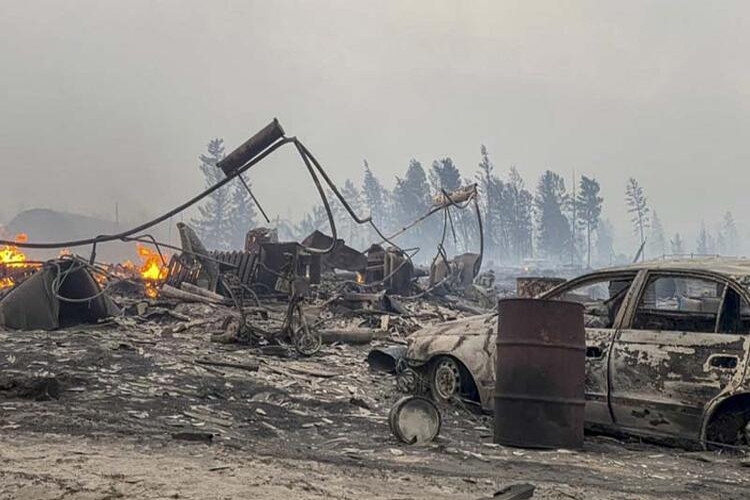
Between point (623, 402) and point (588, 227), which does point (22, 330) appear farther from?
point (588, 227)

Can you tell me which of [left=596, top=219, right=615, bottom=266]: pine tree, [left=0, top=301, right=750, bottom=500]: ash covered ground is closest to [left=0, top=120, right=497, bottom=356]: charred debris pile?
[left=0, top=301, right=750, bottom=500]: ash covered ground

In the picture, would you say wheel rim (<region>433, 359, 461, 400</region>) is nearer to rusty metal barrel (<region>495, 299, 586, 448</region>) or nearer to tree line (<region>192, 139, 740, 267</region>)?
rusty metal barrel (<region>495, 299, 586, 448</region>)

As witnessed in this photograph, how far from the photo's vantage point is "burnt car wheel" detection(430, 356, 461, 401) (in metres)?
6.86

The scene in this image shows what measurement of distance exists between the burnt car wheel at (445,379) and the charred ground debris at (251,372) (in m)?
0.02

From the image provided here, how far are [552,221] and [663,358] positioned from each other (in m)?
96.5

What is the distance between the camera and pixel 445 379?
698cm

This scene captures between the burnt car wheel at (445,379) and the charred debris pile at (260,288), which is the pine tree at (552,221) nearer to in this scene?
the charred debris pile at (260,288)

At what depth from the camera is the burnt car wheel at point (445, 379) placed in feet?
22.5

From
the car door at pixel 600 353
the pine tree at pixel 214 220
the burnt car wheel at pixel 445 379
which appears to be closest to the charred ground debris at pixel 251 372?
the burnt car wheel at pixel 445 379

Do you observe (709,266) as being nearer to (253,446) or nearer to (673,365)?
(673,365)

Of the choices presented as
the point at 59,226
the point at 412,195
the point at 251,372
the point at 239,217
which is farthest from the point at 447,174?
the point at 251,372

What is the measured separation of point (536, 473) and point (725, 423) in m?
1.69

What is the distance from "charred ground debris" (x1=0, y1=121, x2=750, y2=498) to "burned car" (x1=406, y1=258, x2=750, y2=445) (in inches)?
7.7

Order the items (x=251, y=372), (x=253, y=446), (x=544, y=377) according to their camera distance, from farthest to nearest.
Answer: (x=251, y=372) < (x=544, y=377) < (x=253, y=446)
